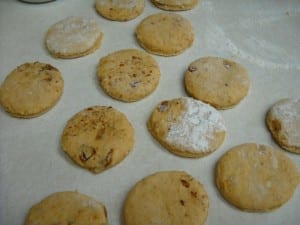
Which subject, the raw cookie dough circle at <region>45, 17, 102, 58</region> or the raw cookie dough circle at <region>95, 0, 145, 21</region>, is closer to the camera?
the raw cookie dough circle at <region>45, 17, 102, 58</region>

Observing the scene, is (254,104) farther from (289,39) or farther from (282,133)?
(289,39)

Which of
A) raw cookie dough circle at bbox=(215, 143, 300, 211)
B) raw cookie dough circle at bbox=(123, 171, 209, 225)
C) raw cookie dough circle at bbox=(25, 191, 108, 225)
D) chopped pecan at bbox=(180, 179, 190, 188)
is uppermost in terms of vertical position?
raw cookie dough circle at bbox=(215, 143, 300, 211)

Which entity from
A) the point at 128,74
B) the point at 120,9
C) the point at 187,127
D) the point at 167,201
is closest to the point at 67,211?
the point at 167,201

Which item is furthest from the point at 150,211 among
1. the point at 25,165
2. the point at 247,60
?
the point at 247,60

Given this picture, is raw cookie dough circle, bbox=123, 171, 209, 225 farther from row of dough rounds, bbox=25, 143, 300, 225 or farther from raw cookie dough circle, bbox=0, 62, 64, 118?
raw cookie dough circle, bbox=0, 62, 64, 118

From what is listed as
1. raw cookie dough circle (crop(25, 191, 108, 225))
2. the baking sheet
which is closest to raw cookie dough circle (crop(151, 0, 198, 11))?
the baking sheet

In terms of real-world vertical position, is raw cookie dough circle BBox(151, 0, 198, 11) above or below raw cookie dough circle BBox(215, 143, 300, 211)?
above

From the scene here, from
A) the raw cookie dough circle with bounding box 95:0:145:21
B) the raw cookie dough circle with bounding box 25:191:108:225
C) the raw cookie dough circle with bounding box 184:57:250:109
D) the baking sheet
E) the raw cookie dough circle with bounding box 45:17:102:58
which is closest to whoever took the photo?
the raw cookie dough circle with bounding box 25:191:108:225
